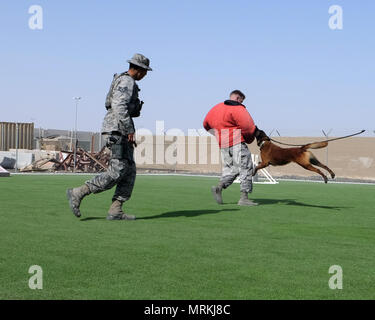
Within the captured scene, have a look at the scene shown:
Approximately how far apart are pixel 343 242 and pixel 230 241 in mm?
1253

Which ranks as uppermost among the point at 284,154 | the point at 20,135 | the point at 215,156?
the point at 20,135

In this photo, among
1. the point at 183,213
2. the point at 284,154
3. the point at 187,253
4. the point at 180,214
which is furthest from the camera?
the point at 284,154

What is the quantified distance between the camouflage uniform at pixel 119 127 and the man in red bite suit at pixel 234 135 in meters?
3.12

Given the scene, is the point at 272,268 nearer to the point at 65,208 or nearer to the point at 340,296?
the point at 340,296

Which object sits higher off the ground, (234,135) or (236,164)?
(234,135)

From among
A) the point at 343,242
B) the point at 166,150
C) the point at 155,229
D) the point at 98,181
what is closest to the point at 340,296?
the point at 343,242

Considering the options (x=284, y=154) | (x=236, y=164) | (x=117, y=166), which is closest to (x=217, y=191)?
(x=236, y=164)

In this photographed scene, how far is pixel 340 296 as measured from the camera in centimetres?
414

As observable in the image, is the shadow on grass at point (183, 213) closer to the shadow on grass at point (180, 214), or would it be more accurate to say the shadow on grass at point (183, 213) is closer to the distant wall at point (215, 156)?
the shadow on grass at point (180, 214)

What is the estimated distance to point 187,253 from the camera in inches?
226

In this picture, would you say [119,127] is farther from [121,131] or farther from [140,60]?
[140,60]

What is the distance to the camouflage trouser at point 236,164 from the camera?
10953 mm

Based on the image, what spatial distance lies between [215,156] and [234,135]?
118 ft

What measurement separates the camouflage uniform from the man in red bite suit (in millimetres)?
3119
